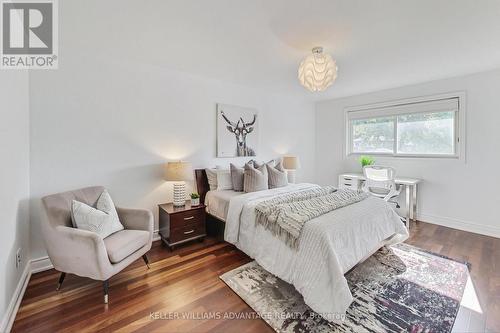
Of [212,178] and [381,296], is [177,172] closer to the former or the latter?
[212,178]

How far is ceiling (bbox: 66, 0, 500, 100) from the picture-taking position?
175cm

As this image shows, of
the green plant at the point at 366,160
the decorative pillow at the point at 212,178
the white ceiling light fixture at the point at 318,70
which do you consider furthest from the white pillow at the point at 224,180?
the green plant at the point at 366,160

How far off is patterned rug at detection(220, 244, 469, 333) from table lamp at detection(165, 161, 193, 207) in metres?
1.20

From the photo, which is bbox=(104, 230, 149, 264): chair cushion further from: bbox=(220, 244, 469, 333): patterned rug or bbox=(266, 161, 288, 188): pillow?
bbox=(266, 161, 288, 188): pillow

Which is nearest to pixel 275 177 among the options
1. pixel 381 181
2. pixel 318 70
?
pixel 318 70

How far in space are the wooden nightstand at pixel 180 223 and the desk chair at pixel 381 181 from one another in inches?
110

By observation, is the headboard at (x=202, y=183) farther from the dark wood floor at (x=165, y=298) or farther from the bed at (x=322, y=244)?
the dark wood floor at (x=165, y=298)

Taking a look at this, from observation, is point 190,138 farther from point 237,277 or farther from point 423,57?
point 423,57

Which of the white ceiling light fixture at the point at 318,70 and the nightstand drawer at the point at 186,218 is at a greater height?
the white ceiling light fixture at the point at 318,70

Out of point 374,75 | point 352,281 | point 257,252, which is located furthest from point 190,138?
point 374,75

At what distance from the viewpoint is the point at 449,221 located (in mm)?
3598

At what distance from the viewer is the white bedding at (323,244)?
1.63m

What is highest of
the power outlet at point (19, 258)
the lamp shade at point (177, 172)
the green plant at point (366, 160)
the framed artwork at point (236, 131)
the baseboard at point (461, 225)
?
the framed artwork at point (236, 131)

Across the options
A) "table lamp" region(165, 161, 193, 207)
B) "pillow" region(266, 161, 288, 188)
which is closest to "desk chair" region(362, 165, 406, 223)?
"pillow" region(266, 161, 288, 188)
